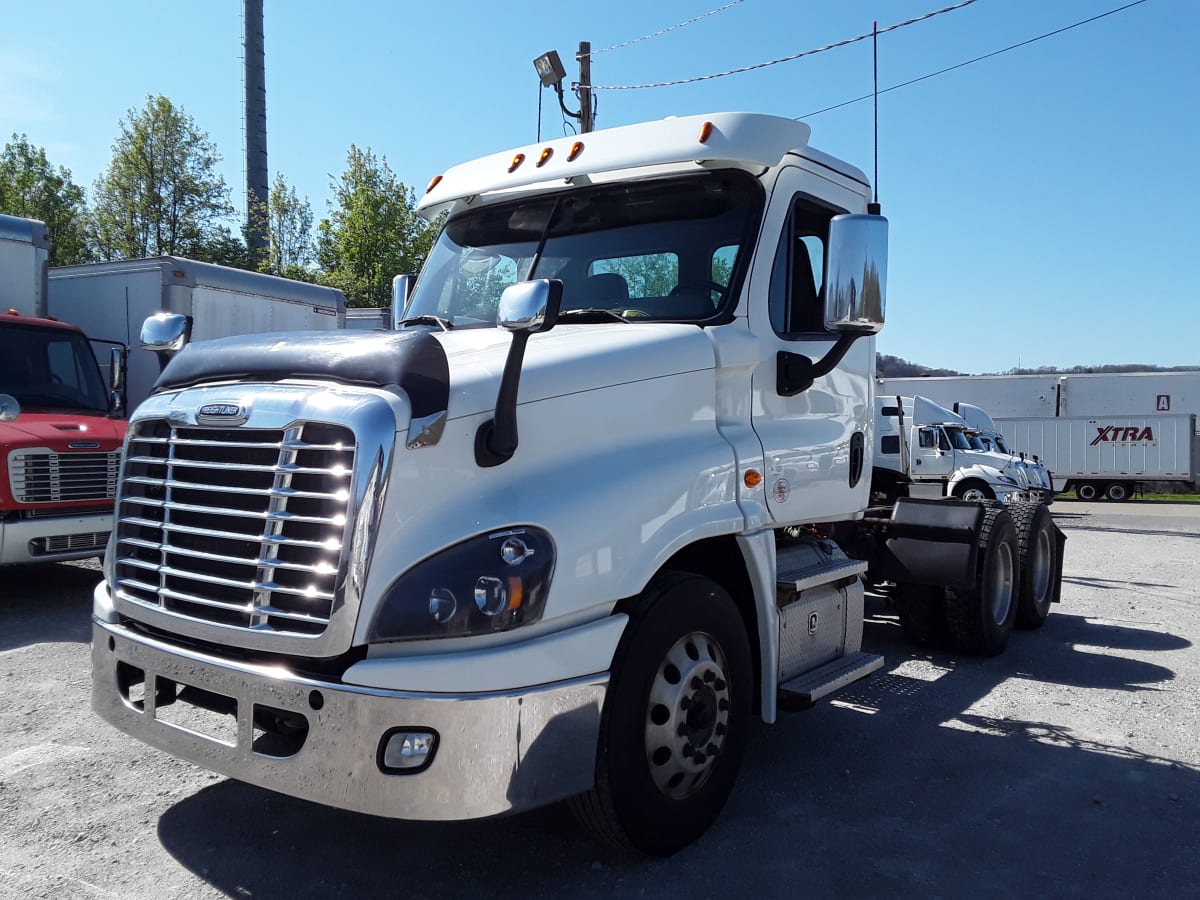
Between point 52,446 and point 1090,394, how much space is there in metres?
31.5

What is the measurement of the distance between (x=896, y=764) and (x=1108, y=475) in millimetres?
28605

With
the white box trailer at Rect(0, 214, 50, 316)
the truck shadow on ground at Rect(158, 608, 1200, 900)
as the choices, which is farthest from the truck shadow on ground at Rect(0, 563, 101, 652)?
the truck shadow on ground at Rect(158, 608, 1200, 900)

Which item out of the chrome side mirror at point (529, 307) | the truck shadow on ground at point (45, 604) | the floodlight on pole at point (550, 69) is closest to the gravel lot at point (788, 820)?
the truck shadow on ground at point (45, 604)

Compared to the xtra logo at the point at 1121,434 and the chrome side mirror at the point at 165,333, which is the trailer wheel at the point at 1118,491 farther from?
the chrome side mirror at the point at 165,333

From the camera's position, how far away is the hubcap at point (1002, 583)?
7.04 metres

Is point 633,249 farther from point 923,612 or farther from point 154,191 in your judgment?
point 154,191

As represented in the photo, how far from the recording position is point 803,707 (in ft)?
13.7

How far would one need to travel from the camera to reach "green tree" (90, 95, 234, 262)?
30.0m

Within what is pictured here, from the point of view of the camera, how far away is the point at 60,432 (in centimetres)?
820

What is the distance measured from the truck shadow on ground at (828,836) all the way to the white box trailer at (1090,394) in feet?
92.7

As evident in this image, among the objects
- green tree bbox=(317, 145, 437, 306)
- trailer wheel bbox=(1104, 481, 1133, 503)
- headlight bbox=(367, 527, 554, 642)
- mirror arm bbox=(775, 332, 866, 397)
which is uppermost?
green tree bbox=(317, 145, 437, 306)

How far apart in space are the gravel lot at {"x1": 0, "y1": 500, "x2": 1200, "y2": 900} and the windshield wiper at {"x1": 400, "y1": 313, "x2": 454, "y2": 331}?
2119mm

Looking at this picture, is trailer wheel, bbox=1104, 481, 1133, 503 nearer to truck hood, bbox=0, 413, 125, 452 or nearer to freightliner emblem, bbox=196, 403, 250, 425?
truck hood, bbox=0, 413, 125, 452

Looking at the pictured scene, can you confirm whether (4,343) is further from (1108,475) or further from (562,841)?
(1108,475)
